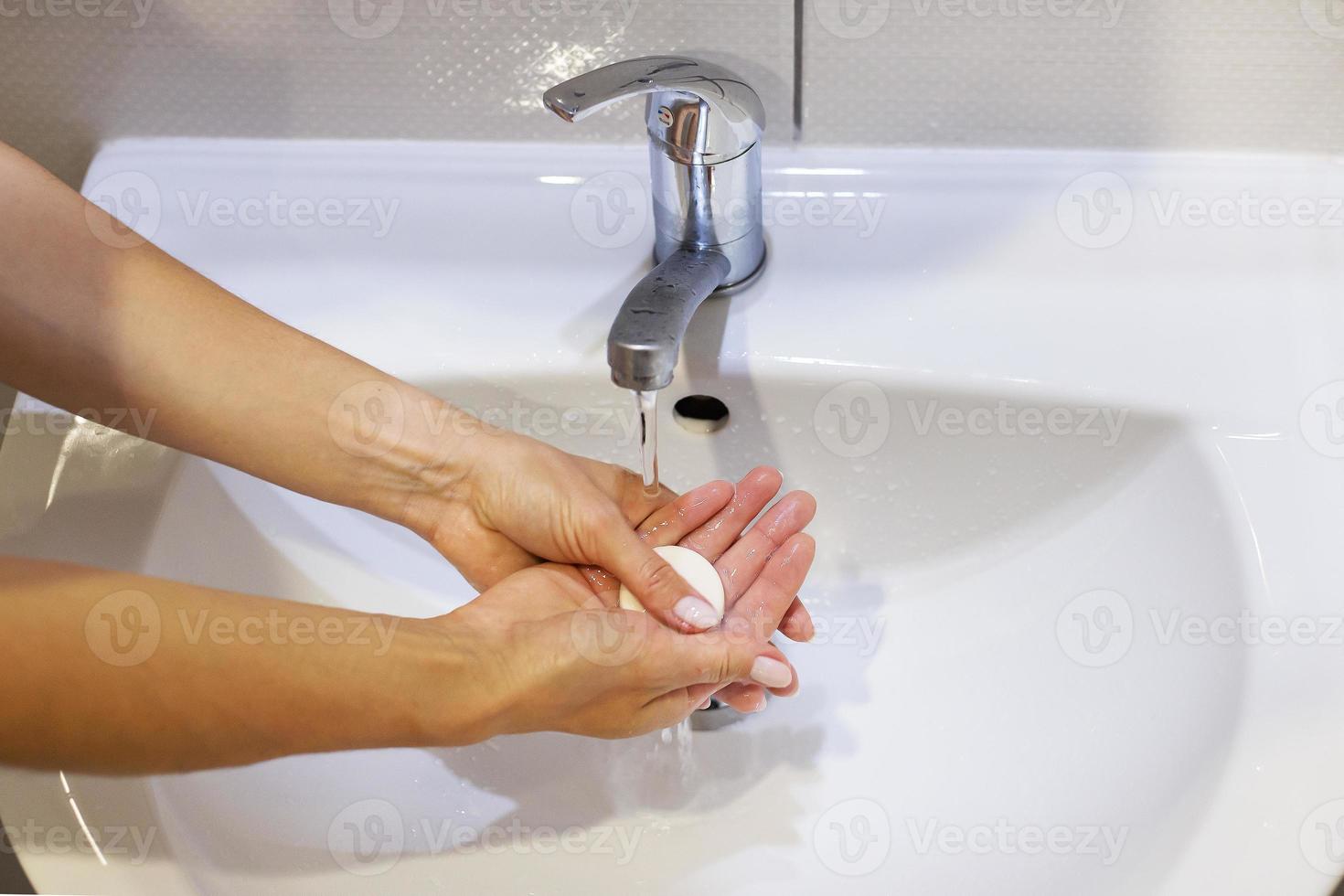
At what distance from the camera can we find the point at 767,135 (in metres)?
0.65

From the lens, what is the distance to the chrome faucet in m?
0.47

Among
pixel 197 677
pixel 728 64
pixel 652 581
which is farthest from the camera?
pixel 728 64

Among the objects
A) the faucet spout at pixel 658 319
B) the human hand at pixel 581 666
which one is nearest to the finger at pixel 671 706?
the human hand at pixel 581 666

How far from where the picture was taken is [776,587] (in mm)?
540

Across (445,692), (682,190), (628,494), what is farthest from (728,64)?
(445,692)

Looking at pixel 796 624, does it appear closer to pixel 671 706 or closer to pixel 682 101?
pixel 671 706

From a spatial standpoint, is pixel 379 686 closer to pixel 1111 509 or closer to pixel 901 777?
pixel 901 777

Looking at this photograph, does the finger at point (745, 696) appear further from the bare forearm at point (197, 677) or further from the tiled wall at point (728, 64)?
the tiled wall at point (728, 64)

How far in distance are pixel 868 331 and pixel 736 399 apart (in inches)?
3.0

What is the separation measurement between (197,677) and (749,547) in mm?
252

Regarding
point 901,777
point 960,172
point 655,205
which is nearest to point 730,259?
point 655,205

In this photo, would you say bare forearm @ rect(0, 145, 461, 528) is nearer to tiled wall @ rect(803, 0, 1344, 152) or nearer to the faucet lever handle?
the faucet lever handle

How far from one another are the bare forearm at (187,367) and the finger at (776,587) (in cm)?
16

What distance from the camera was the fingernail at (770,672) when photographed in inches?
19.9
